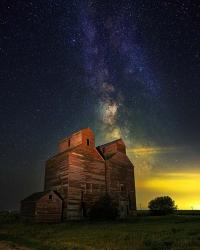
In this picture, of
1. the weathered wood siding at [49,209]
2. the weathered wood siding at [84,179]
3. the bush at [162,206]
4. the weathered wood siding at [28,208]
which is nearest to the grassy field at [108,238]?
the weathered wood siding at [28,208]

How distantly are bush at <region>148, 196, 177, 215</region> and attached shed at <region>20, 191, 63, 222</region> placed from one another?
2532cm

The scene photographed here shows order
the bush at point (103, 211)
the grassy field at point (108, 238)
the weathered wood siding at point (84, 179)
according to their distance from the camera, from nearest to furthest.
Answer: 1. the grassy field at point (108, 238)
2. the bush at point (103, 211)
3. the weathered wood siding at point (84, 179)

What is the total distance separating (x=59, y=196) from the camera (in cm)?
3834

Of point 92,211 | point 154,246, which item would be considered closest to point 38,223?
point 92,211

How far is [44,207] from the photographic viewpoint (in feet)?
118

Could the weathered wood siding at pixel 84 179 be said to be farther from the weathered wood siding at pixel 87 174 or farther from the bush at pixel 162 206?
the bush at pixel 162 206

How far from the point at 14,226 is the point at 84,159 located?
15328mm

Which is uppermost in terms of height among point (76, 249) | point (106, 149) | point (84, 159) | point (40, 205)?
point (106, 149)

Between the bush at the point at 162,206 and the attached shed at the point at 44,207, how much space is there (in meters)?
25.3

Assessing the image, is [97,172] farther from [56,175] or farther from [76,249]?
[76,249]

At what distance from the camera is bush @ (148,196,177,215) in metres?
52.7

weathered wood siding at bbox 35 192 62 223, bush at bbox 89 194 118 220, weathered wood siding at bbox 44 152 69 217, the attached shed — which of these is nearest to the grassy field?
the attached shed

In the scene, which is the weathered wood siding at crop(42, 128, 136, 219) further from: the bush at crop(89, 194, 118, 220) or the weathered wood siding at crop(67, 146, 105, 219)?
the bush at crop(89, 194, 118, 220)

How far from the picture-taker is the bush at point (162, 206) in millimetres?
52719
